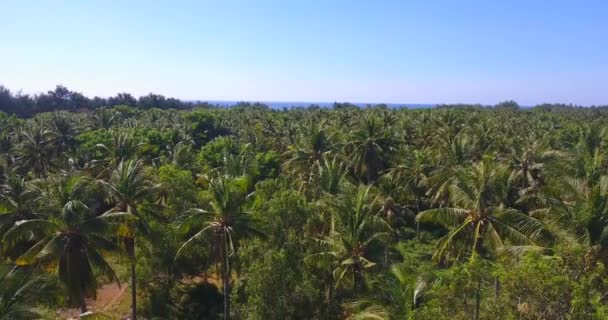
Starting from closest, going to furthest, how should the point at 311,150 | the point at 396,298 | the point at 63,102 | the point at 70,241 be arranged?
1. the point at 396,298
2. the point at 70,241
3. the point at 311,150
4. the point at 63,102

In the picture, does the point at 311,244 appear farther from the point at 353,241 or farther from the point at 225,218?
the point at 225,218

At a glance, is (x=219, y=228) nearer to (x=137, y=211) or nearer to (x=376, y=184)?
(x=137, y=211)

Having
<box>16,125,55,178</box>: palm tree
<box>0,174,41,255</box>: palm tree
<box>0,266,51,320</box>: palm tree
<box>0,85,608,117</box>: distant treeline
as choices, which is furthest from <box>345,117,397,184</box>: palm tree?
<box>0,85,608,117</box>: distant treeline

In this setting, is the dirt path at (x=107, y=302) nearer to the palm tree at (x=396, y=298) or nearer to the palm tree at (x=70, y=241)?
the palm tree at (x=70, y=241)

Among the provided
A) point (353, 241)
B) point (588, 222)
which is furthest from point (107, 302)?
point (588, 222)

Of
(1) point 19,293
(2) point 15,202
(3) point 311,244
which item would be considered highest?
→ (2) point 15,202

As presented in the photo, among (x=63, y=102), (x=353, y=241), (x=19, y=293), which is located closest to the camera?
(x=19, y=293)

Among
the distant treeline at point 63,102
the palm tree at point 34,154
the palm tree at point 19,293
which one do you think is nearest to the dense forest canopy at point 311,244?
the palm tree at point 19,293
